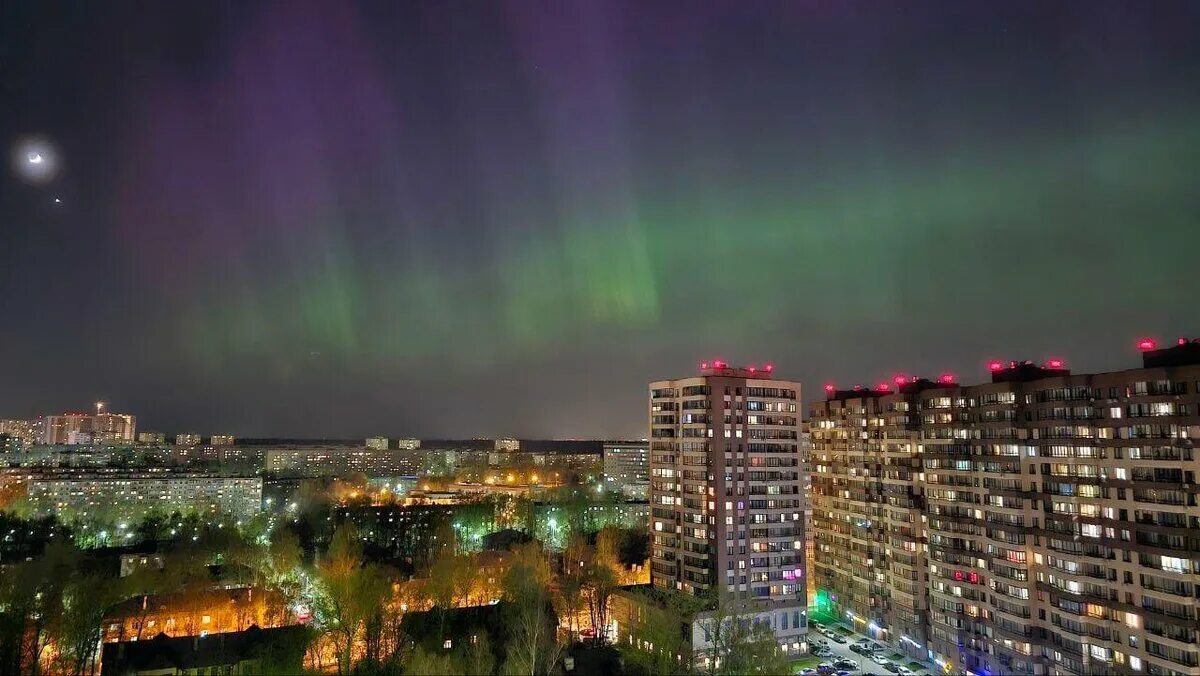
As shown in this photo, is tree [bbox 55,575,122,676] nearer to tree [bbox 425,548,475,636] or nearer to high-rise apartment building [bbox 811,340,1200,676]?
tree [bbox 425,548,475,636]

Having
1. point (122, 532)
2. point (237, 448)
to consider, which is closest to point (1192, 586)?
point (122, 532)

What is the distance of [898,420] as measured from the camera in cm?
4703

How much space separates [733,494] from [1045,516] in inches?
668

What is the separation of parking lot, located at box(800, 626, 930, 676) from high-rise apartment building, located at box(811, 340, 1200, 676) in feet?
5.75

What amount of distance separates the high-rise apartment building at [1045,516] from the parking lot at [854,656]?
1753 mm

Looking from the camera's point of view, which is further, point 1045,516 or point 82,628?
point 1045,516

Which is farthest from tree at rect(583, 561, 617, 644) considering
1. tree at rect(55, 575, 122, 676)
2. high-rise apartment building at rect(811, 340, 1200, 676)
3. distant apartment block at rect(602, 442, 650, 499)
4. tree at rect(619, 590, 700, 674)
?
distant apartment block at rect(602, 442, 650, 499)

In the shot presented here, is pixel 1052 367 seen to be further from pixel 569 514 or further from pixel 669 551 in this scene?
pixel 569 514

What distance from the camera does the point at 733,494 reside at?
43375 mm

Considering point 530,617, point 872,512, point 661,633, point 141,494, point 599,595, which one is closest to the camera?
point 661,633

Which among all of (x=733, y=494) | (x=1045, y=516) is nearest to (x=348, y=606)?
(x=733, y=494)

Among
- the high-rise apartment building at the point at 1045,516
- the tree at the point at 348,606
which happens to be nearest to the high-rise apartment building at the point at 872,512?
the high-rise apartment building at the point at 1045,516

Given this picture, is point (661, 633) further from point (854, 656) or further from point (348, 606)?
point (854, 656)

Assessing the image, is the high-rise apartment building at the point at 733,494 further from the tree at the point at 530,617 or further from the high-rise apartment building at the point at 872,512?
the tree at the point at 530,617
